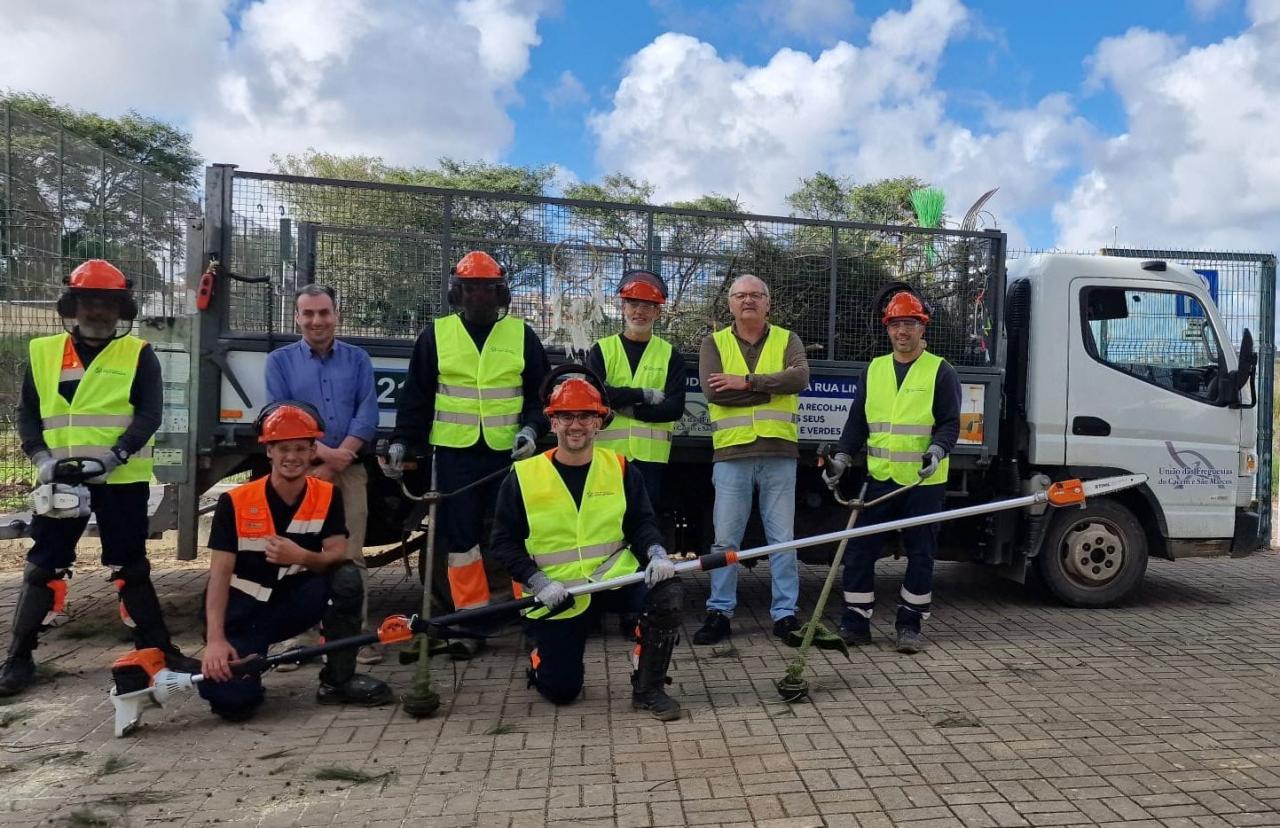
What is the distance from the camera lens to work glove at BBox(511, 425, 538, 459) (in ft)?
15.6

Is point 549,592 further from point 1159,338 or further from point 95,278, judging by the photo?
point 1159,338

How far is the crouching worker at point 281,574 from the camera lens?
402 cm

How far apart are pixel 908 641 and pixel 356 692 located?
2973mm

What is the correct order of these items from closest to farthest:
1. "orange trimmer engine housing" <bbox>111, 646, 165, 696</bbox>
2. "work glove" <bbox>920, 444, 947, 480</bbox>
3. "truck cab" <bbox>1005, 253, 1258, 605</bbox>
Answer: "orange trimmer engine housing" <bbox>111, 646, 165, 696</bbox> < "work glove" <bbox>920, 444, 947, 480</bbox> < "truck cab" <bbox>1005, 253, 1258, 605</bbox>

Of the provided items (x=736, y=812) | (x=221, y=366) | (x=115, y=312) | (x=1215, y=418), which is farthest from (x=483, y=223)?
(x=1215, y=418)

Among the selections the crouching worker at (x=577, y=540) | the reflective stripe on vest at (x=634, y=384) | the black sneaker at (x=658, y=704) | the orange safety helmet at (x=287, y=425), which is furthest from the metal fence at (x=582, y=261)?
the black sneaker at (x=658, y=704)

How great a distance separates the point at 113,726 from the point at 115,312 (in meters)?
1.97

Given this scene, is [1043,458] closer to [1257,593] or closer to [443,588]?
[1257,593]

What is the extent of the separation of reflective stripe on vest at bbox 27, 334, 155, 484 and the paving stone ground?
1.16 meters

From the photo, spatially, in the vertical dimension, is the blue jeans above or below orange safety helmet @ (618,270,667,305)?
below

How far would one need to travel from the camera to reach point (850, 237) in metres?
6.08

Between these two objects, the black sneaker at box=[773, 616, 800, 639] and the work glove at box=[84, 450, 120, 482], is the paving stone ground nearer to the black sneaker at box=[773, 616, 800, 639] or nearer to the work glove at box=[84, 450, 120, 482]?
the black sneaker at box=[773, 616, 800, 639]

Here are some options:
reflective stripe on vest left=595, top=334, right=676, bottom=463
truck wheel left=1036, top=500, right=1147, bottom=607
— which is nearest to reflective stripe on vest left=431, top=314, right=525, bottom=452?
reflective stripe on vest left=595, top=334, right=676, bottom=463

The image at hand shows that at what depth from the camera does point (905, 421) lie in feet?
17.3
